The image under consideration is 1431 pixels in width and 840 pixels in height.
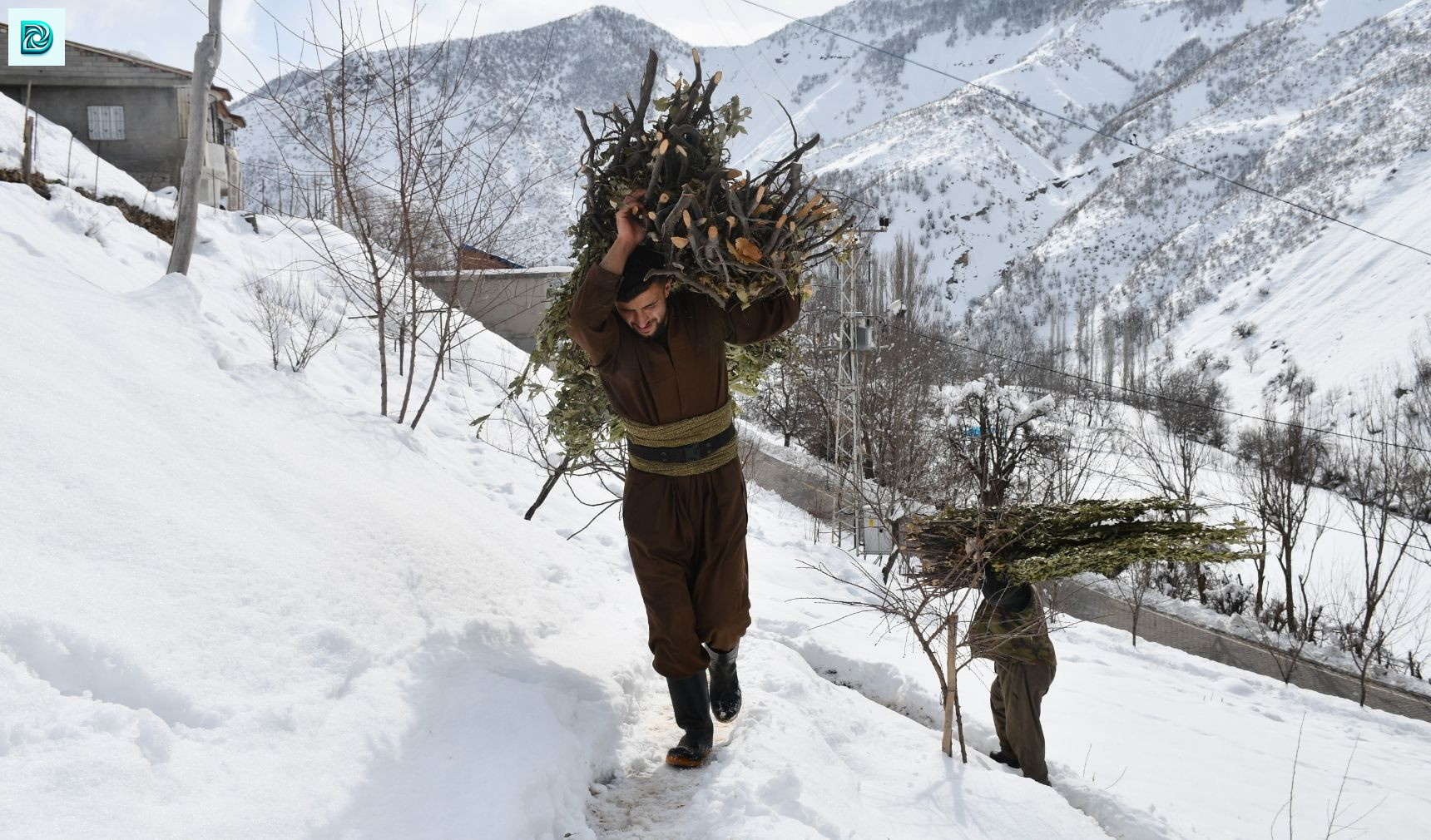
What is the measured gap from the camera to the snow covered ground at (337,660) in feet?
6.69

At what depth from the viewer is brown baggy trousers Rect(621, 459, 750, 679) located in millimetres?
3113

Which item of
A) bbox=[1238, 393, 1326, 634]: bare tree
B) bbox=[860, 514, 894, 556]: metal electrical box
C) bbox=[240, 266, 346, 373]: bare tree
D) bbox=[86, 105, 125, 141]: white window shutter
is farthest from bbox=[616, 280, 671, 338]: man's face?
bbox=[86, 105, 125, 141]: white window shutter

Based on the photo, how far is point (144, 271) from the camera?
877cm

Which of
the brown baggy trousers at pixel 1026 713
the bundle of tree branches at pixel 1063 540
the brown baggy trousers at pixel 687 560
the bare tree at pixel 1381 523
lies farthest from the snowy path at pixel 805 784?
the bare tree at pixel 1381 523

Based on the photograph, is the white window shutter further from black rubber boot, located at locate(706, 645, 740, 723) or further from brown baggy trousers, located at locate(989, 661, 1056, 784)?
brown baggy trousers, located at locate(989, 661, 1056, 784)

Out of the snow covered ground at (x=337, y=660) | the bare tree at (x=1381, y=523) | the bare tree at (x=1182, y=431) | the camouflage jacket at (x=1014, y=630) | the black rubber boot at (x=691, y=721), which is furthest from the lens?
the bare tree at (x=1182, y=431)

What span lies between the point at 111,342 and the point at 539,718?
2.98 metres

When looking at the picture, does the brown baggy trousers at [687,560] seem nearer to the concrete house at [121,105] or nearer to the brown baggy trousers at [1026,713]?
the brown baggy trousers at [1026,713]

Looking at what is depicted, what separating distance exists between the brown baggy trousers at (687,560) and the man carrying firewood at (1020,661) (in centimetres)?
187

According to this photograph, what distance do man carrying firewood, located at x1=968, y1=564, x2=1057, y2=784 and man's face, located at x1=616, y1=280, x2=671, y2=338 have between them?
2458mm

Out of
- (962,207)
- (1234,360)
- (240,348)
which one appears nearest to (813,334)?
(240,348)

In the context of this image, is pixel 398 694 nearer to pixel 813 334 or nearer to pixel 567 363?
pixel 567 363

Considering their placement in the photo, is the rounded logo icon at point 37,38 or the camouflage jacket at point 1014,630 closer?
the camouflage jacket at point 1014,630

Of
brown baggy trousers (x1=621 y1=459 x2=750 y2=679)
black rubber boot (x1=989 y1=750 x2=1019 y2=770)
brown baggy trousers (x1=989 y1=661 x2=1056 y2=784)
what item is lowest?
black rubber boot (x1=989 y1=750 x2=1019 y2=770)
